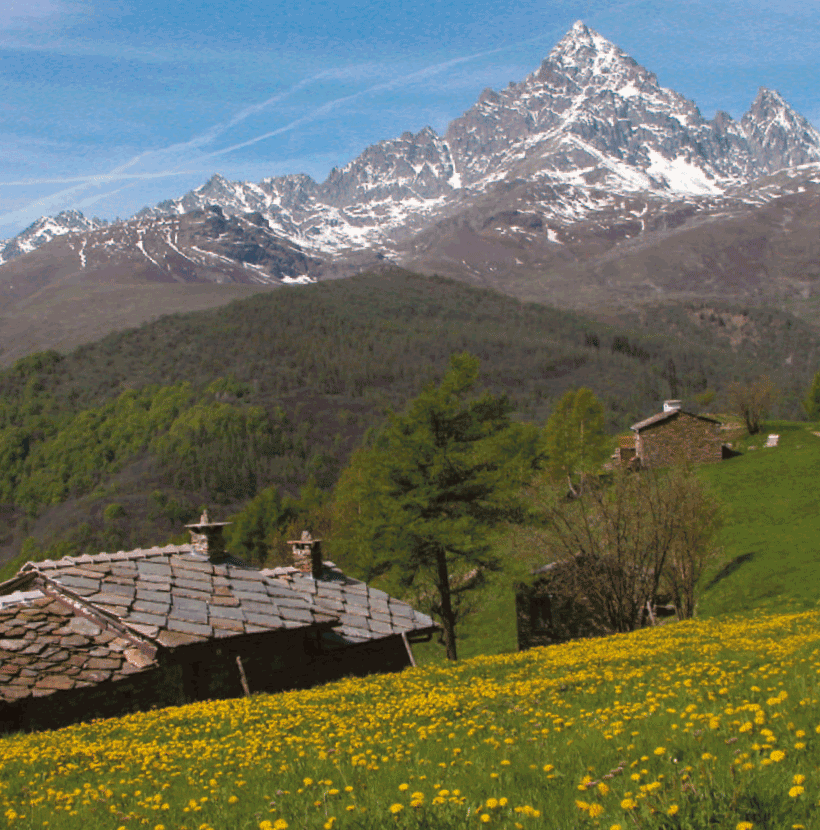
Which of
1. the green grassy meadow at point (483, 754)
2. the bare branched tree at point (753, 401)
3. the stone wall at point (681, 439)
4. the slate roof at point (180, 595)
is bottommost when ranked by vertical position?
the green grassy meadow at point (483, 754)

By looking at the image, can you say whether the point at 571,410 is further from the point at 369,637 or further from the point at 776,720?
the point at 776,720

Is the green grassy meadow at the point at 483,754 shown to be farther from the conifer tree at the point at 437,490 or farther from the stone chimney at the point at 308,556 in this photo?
the conifer tree at the point at 437,490

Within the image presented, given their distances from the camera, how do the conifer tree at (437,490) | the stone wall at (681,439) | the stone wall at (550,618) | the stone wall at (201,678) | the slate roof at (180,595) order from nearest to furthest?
the stone wall at (201,678), the slate roof at (180,595), the conifer tree at (437,490), the stone wall at (550,618), the stone wall at (681,439)

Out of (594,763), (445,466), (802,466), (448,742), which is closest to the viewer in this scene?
(594,763)

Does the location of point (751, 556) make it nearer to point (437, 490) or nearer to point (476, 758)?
point (437, 490)

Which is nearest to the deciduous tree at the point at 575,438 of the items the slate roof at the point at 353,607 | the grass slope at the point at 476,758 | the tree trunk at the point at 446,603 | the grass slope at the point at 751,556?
the grass slope at the point at 751,556

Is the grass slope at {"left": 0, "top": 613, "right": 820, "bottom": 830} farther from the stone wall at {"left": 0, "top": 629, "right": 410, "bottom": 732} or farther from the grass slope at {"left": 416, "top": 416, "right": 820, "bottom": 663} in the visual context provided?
the grass slope at {"left": 416, "top": 416, "right": 820, "bottom": 663}

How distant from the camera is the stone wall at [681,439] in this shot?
8588 cm

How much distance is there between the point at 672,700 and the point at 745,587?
40.7m

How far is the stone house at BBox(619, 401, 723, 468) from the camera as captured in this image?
282 feet

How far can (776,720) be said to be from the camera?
6656 mm

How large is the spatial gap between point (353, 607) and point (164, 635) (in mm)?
9506

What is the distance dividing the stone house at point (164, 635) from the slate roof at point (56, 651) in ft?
0.09

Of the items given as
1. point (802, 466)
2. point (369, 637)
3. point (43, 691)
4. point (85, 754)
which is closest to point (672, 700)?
point (85, 754)
